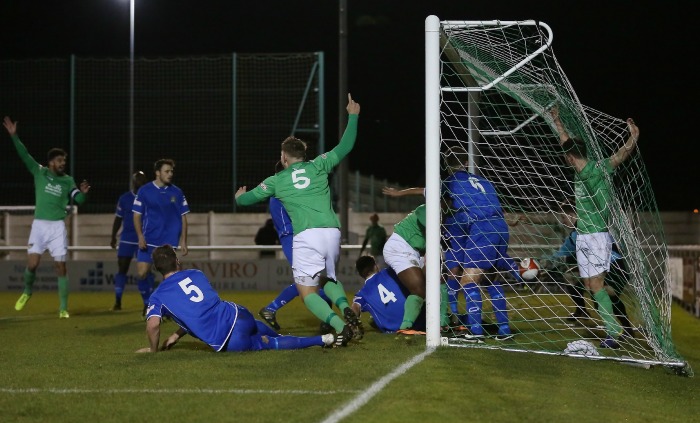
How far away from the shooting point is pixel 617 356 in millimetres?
8852

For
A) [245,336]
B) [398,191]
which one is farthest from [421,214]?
[245,336]

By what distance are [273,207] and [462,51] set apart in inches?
114

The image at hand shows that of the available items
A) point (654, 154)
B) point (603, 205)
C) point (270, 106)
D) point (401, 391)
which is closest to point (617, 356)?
point (603, 205)

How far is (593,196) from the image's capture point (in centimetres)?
897

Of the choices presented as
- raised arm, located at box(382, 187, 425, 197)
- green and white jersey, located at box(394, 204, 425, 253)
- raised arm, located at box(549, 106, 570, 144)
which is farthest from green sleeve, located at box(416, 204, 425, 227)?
raised arm, located at box(549, 106, 570, 144)

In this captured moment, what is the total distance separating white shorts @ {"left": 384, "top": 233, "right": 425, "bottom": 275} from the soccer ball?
1117 mm

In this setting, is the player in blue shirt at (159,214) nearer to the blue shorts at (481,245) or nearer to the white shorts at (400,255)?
the white shorts at (400,255)

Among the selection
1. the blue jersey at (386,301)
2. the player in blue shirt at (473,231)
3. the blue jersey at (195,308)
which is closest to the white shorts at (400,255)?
the blue jersey at (386,301)

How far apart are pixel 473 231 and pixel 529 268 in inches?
55.8

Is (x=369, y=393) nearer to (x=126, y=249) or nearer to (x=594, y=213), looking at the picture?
(x=594, y=213)

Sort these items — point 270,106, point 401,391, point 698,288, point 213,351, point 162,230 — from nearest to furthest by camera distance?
point 401,391
point 213,351
point 162,230
point 698,288
point 270,106

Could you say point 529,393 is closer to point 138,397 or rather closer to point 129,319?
point 138,397

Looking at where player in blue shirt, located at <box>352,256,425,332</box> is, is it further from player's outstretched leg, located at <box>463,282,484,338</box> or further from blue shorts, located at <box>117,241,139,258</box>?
blue shorts, located at <box>117,241,139,258</box>

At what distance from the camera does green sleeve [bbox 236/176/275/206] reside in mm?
8758
